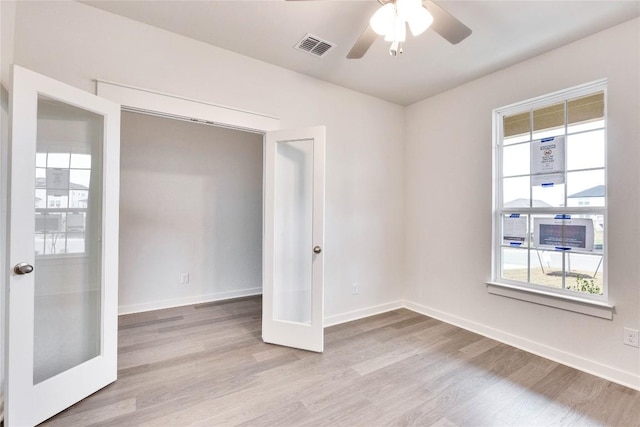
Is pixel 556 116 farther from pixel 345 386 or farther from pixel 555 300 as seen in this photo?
pixel 345 386

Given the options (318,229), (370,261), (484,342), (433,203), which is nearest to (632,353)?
(484,342)

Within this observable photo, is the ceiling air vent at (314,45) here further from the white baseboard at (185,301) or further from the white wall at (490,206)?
the white baseboard at (185,301)

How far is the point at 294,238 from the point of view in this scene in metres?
2.81

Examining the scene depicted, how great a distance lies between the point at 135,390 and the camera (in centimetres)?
195

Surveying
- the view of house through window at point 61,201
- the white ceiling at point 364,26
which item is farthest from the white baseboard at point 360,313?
the white ceiling at point 364,26

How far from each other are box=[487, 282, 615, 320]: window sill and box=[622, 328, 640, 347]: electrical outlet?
0.38 feet

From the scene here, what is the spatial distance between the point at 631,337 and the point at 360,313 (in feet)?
7.56

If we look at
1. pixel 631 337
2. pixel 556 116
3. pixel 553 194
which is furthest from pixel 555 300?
pixel 556 116

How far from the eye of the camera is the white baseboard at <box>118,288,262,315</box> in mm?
3480

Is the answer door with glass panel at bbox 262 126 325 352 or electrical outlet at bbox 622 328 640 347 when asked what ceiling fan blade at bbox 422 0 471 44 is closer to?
door with glass panel at bbox 262 126 325 352

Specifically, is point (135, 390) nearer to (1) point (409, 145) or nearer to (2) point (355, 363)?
(2) point (355, 363)

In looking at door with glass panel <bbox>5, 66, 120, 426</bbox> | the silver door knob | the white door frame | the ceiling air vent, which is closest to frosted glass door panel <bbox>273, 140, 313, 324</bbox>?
the white door frame

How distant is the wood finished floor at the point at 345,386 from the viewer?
1.72 m

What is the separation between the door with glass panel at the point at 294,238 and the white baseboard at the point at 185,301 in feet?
5.55
